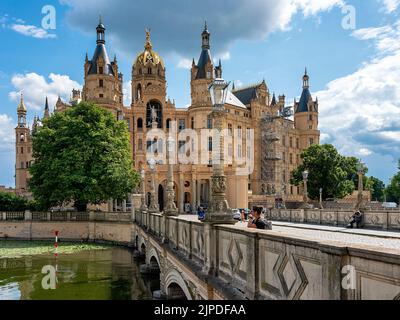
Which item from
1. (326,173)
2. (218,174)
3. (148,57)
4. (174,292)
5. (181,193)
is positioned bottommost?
(174,292)

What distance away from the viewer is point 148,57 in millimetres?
81500

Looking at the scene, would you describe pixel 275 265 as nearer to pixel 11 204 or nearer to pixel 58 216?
pixel 58 216

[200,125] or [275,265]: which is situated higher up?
[200,125]

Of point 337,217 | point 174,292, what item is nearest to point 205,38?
point 337,217

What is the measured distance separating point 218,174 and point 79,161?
117 ft

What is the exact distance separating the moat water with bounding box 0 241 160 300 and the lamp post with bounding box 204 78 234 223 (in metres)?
13.8

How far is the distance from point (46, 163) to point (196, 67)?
38833 mm

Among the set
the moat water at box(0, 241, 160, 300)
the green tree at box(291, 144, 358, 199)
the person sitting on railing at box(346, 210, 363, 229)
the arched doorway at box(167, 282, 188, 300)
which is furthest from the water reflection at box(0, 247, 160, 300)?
the green tree at box(291, 144, 358, 199)

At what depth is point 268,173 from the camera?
84.6 meters

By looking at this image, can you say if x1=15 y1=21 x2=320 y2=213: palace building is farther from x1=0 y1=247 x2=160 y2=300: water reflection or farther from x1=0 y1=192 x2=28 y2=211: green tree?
x1=0 y1=247 x2=160 y2=300: water reflection

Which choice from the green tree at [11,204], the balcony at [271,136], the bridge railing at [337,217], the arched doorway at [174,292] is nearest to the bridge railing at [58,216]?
the green tree at [11,204]

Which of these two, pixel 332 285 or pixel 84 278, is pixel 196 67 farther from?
Answer: pixel 332 285

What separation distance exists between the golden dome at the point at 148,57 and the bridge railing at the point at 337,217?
46.7 m

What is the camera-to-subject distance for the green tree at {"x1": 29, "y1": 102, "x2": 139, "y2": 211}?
43750mm
